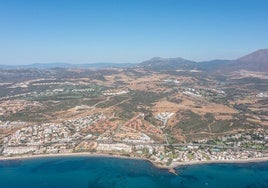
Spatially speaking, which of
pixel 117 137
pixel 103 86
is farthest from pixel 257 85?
pixel 117 137

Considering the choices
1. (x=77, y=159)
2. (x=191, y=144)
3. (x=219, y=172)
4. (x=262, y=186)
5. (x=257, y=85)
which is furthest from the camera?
Answer: (x=257, y=85)

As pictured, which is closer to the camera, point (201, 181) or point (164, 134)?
point (201, 181)

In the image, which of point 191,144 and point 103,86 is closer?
point 191,144

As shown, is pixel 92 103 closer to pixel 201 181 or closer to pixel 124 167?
pixel 124 167

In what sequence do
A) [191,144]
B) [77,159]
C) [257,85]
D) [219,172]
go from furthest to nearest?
1. [257,85]
2. [191,144]
3. [77,159]
4. [219,172]

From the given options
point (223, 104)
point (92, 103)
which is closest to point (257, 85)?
point (223, 104)

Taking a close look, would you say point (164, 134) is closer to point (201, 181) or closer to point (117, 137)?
point (117, 137)
